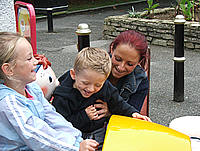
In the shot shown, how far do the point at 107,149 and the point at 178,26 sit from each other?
273 cm

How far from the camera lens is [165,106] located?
170 inches

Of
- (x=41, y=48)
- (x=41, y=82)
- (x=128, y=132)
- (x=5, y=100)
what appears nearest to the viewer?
(x=5, y=100)

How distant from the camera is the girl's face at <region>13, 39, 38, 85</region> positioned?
5.56 feet

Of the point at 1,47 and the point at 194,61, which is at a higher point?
the point at 1,47

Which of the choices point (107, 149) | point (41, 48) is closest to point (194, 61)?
point (41, 48)

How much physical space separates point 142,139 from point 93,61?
509 mm

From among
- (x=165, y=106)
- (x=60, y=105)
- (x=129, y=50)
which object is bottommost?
(x=165, y=106)

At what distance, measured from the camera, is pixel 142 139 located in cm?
177

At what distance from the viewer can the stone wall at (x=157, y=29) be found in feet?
21.8

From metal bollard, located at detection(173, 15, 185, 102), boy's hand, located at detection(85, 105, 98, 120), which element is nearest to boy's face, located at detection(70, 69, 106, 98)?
boy's hand, located at detection(85, 105, 98, 120)

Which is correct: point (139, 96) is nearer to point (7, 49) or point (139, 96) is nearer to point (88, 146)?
point (88, 146)

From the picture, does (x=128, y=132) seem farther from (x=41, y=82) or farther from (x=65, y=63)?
(x=65, y=63)

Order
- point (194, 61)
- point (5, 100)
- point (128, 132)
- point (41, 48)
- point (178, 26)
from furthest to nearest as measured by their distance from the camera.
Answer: point (41, 48) < point (194, 61) < point (178, 26) < point (128, 132) < point (5, 100)

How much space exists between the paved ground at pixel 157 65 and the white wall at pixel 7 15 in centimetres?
199
